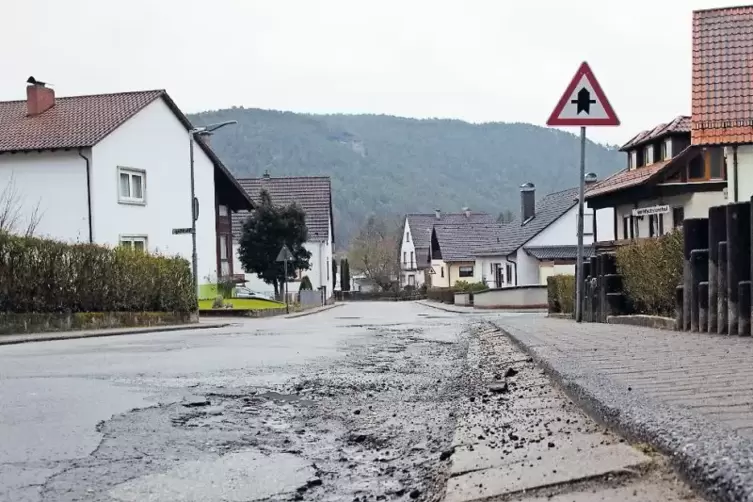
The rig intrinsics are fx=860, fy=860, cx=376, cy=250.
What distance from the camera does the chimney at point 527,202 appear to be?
2504 inches

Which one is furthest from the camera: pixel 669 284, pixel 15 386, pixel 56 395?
pixel 669 284

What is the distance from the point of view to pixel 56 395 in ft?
24.7

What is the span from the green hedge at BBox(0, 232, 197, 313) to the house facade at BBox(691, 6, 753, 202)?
15273mm

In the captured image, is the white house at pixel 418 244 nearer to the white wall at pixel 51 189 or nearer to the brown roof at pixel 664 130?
the brown roof at pixel 664 130

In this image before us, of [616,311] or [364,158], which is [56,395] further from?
[364,158]

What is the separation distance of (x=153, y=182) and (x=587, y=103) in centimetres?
2973

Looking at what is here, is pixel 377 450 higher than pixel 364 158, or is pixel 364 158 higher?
pixel 364 158

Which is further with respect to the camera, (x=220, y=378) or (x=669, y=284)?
(x=669, y=284)

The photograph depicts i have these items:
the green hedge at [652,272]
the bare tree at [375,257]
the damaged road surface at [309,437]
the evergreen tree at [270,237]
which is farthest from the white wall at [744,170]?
→ the bare tree at [375,257]

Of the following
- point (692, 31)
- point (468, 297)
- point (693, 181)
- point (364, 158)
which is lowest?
point (468, 297)

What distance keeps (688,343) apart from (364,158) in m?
119

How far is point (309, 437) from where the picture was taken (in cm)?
571

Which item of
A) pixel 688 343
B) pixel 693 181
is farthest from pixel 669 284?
pixel 693 181

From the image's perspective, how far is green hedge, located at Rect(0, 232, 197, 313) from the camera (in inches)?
789
